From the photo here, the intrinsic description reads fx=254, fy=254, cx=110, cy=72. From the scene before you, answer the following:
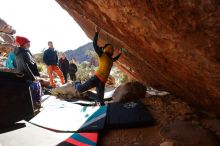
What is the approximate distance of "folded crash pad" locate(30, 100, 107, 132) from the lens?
511 cm

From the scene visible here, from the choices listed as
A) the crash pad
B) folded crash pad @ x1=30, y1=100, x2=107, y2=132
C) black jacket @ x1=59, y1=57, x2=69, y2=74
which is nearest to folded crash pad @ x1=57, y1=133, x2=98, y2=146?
the crash pad

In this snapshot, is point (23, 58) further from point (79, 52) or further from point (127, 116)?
point (79, 52)

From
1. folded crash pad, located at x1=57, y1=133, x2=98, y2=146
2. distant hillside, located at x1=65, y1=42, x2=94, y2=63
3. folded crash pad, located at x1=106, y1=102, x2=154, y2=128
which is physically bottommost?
folded crash pad, located at x1=57, y1=133, x2=98, y2=146

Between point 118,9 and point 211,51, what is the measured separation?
154 centimetres

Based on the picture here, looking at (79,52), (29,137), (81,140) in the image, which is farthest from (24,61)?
(79,52)

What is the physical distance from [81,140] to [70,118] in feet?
5.07

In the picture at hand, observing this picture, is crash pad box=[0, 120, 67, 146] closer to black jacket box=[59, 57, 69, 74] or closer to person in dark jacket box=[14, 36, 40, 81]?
person in dark jacket box=[14, 36, 40, 81]

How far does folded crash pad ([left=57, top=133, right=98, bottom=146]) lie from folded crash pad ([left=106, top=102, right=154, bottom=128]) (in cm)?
55

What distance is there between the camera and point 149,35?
3994 mm

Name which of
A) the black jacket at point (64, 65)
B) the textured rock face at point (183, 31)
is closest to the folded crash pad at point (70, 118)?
the textured rock face at point (183, 31)

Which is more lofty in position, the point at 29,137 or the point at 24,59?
the point at 24,59

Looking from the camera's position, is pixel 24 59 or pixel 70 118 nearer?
pixel 24 59

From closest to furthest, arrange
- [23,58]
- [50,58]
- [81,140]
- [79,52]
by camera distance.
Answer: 1. [81,140]
2. [23,58]
3. [50,58]
4. [79,52]

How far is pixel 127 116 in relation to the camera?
5.38m
